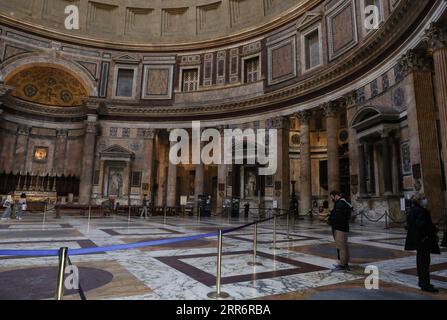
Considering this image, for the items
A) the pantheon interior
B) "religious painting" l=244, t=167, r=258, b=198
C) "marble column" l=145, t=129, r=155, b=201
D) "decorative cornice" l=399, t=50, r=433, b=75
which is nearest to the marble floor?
the pantheon interior

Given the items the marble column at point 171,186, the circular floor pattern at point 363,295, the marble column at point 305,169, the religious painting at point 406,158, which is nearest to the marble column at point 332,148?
the marble column at point 305,169

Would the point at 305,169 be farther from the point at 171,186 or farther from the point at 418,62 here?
the point at 171,186

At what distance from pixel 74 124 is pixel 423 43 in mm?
25200

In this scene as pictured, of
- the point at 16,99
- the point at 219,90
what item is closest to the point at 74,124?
the point at 16,99

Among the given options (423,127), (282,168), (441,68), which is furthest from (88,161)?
(441,68)

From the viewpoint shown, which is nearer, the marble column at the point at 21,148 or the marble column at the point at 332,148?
the marble column at the point at 332,148

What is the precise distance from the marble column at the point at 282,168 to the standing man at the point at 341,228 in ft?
47.9

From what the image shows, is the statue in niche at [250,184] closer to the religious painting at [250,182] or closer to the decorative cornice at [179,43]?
the religious painting at [250,182]

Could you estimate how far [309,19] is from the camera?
65.3 feet

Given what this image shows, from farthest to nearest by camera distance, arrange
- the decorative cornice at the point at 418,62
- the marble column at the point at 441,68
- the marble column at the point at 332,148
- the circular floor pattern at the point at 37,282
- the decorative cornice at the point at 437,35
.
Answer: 1. the marble column at the point at 332,148
2. the decorative cornice at the point at 418,62
3. the decorative cornice at the point at 437,35
4. the marble column at the point at 441,68
5. the circular floor pattern at the point at 37,282

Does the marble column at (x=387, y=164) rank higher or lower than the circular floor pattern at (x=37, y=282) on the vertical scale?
higher

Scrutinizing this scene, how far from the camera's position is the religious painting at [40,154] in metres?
24.9

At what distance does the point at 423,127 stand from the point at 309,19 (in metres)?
11.6
